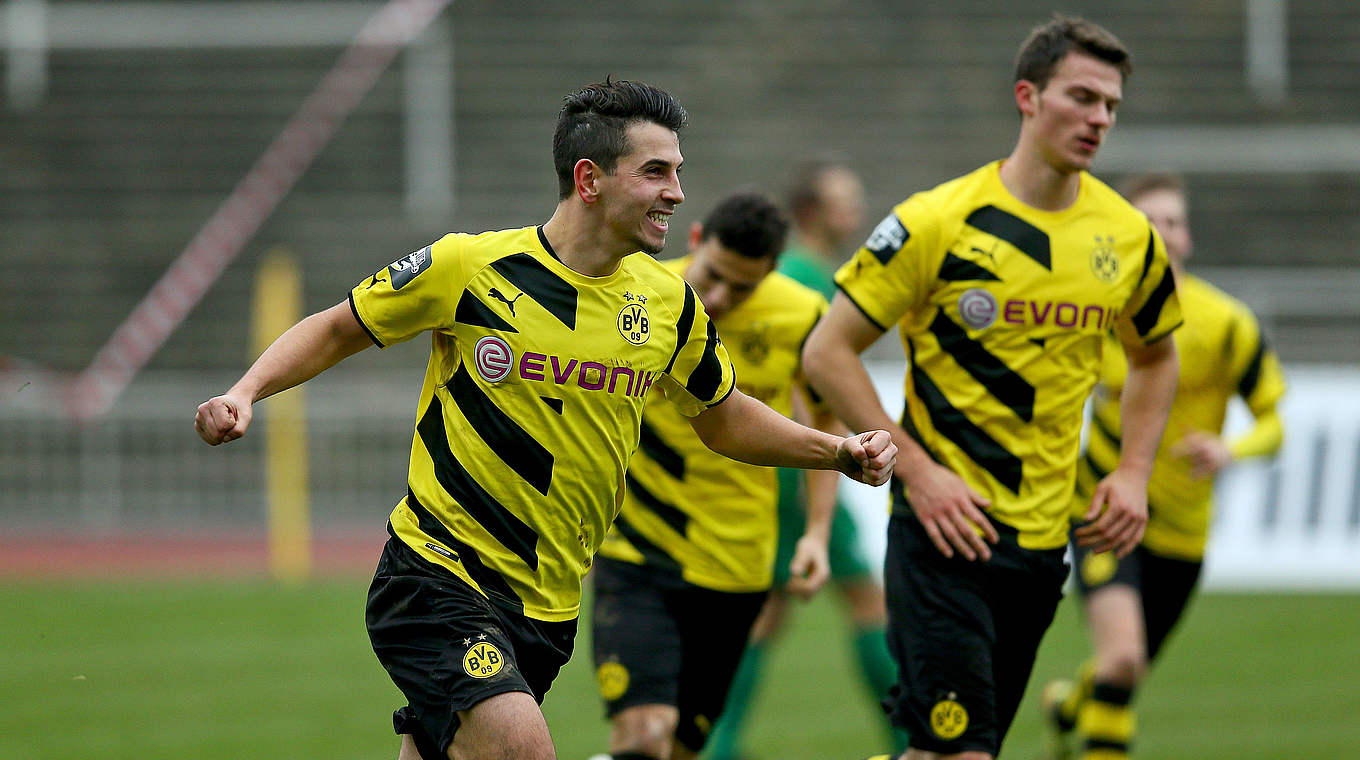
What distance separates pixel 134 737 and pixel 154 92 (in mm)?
13850

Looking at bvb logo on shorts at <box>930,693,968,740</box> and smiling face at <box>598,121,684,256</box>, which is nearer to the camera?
smiling face at <box>598,121,684,256</box>

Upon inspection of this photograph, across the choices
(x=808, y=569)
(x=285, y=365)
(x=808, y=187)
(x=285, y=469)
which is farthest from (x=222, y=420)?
(x=285, y=469)

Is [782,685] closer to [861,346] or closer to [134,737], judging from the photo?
[134,737]

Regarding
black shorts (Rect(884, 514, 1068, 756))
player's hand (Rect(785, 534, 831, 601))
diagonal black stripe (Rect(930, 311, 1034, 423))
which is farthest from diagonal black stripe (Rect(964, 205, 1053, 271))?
player's hand (Rect(785, 534, 831, 601))

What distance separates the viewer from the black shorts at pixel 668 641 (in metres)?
6.09

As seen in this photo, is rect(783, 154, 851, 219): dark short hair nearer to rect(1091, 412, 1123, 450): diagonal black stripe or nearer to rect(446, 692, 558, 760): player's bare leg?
rect(1091, 412, 1123, 450): diagonal black stripe

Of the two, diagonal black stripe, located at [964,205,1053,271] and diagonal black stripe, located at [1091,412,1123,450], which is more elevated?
diagonal black stripe, located at [964,205,1053,271]

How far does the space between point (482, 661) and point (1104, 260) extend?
96.1 inches

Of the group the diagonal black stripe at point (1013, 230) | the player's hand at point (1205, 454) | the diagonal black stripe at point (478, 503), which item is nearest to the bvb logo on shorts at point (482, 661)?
the diagonal black stripe at point (478, 503)

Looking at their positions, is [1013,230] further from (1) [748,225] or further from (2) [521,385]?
(2) [521,385]

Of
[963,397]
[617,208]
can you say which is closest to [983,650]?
[963,397]

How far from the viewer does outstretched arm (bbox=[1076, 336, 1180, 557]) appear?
5621mm

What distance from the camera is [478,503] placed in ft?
15.2

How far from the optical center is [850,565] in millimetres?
8297
